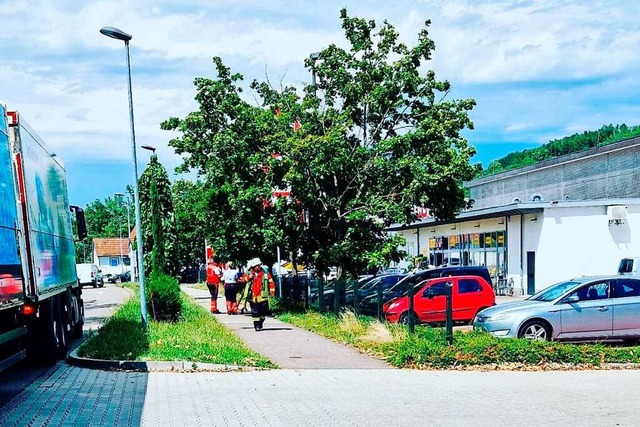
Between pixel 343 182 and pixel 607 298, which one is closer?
pixel 607 298

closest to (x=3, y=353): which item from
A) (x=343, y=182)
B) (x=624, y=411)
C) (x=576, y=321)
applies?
(x=624, y=411)

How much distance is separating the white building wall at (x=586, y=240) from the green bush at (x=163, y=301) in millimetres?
18638

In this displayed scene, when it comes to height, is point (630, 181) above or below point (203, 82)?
below

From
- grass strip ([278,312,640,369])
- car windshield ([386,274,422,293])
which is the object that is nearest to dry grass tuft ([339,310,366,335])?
grass strip ([278,312,640,369])

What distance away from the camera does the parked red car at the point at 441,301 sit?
70.1 ft

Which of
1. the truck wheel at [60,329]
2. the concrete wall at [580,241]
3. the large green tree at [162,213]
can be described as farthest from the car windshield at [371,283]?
the large green tree at [162,213]

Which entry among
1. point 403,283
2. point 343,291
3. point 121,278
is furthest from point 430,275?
point 121,278

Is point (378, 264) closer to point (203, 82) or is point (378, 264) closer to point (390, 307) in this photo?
point (390, 307)

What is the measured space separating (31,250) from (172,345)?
474 cm

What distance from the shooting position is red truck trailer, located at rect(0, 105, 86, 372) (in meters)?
10.2

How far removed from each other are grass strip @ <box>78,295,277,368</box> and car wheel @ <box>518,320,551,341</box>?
16.7 feet

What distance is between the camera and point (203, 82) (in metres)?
26.1

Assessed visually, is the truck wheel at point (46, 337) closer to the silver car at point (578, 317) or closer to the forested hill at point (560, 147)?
the silver car at point (578, 317)

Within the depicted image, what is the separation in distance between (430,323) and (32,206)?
1202 cm
